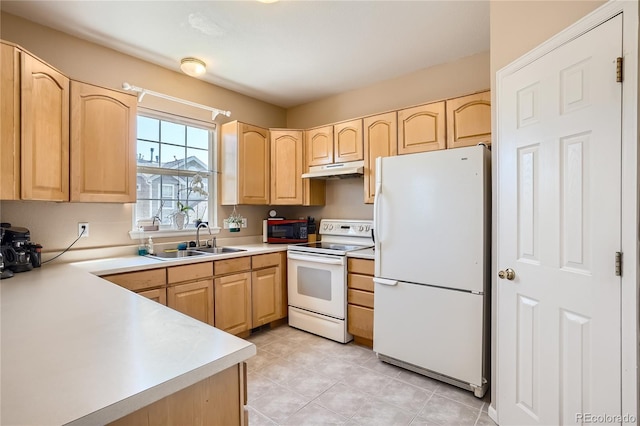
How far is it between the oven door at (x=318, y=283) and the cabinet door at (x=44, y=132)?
6.36ft

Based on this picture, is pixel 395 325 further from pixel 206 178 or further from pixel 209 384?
pixel 206 178

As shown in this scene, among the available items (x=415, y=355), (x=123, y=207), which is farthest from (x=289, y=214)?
(x=415, y=355)

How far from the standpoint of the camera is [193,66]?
8.87ft

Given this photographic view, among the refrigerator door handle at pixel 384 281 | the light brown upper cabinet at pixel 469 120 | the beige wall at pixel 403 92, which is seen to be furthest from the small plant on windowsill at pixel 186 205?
the light brown upper cabinet at pixel 469 120

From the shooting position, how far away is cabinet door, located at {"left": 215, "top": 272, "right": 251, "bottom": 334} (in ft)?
8.77

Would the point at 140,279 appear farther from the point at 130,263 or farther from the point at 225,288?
the point at 225,288

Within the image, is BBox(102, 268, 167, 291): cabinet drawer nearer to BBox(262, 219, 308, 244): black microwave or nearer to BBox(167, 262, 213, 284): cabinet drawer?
BBox(167, 262, 213, 284): cabinet drawer

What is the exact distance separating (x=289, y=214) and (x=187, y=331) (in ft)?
10.4

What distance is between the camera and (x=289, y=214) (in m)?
4.11

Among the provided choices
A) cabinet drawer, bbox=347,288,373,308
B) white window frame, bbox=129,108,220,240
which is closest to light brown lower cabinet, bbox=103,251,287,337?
white window frame, bbox=129,108,220,240

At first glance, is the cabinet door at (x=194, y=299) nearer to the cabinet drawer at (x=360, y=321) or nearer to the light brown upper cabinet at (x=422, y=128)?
the cabinet drawer at (x=360, y=321)

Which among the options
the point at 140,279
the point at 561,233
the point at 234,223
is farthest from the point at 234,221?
the point at 561,233

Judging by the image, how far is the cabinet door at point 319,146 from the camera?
336cm

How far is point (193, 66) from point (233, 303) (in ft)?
6.92
